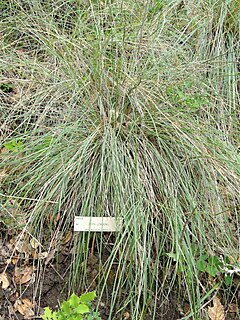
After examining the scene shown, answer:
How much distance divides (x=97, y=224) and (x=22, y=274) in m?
0.37

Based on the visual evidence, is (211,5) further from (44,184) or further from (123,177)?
(44,184)

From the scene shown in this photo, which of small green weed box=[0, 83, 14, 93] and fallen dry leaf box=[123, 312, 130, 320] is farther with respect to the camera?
small green weed box=[0, 83, 14, 93]

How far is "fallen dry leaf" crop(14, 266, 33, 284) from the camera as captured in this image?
5.76ft

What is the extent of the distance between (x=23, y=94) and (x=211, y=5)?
1164 mm

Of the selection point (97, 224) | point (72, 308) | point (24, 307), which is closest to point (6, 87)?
point (97, 224)

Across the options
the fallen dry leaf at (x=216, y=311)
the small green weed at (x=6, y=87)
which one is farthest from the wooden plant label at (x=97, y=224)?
the small green weed at (x=6, y=87)

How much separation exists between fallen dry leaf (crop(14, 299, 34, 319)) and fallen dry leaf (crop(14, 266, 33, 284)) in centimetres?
8

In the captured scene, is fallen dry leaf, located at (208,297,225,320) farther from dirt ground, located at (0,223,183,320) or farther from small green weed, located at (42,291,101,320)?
small green weed, located at (42,291,101,320)

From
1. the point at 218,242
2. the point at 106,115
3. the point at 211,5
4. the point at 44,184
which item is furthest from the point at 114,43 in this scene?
the point at 218,242

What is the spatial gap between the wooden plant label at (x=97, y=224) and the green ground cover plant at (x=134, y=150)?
34 millimetres

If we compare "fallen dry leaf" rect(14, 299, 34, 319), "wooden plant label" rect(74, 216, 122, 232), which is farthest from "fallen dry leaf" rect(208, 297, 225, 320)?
"fallen dry leaf" rect(14, 299, 34, 319)

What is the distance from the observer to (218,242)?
1.80m

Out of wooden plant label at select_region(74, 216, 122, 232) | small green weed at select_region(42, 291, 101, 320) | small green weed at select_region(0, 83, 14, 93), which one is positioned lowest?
small green weed at select_region(42, 291, 101, 320)

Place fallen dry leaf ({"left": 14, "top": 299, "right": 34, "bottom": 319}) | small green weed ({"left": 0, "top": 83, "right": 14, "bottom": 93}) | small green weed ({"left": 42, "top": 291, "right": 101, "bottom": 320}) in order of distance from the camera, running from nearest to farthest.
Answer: small green weed ({"left": 42, "top": 291, "right": 101, "bottom": 320}) → fallen dry leaf ({"left": 14, "top": 299, "right": 34, "bottom": 319}) → small green weed ({"left": 0, "top": 83, "right": 14, "bottom": 93})
